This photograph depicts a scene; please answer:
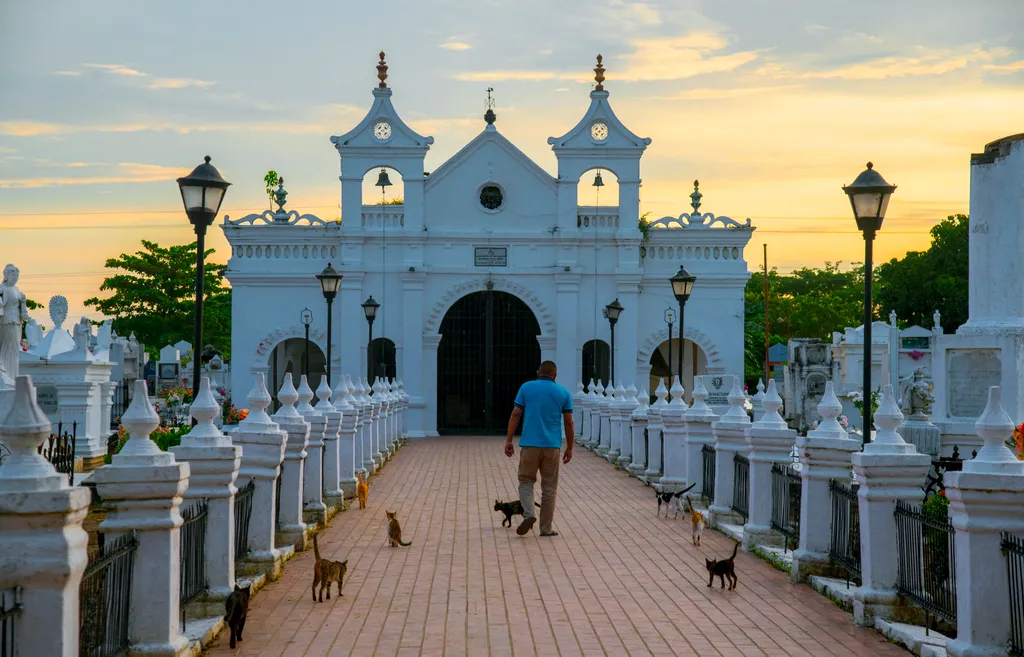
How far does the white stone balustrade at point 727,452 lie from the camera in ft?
44.2

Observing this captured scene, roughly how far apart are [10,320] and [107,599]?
13282mm

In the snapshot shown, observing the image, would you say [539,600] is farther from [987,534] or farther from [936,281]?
[936,281]

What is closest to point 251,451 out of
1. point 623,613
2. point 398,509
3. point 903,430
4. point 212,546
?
point 212,546

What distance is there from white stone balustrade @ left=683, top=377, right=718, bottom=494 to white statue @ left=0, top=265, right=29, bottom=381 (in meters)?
9.94

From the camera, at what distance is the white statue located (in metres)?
18.3

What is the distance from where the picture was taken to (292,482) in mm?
11453

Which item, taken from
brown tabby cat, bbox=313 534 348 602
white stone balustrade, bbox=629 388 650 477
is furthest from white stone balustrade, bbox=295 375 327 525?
white stone balustrade, bbox=629 388 650 477

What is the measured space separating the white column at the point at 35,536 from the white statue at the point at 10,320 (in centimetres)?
1367

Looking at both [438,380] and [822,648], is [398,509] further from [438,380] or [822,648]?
[438,380]

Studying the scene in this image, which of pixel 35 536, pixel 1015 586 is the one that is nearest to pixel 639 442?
pixel 1015 586

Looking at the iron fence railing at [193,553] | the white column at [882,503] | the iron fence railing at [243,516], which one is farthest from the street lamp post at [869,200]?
the iron fence railing at [193,553]

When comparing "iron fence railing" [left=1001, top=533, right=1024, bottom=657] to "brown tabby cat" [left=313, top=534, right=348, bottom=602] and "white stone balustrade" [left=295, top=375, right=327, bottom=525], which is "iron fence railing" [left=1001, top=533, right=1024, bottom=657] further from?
"white stone balustrade" [left=295, top=375, right=327, bottom=525]

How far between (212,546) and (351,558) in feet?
9.79

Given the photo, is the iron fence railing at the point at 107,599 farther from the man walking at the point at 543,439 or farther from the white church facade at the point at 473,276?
the white church facade at the point at 473,276
